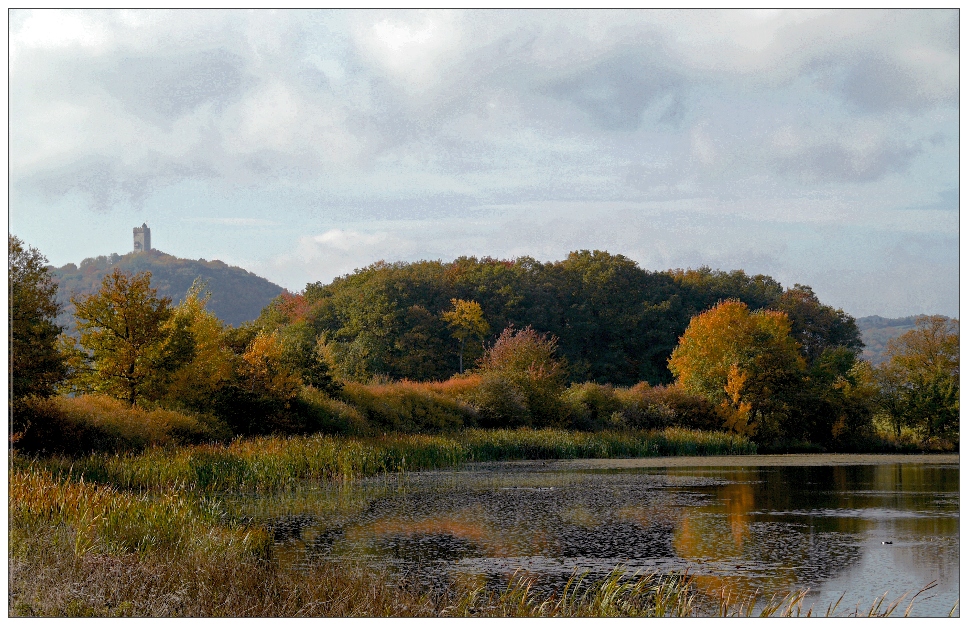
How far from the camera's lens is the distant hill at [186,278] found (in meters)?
A: 63.5

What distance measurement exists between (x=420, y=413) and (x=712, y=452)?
11.5m

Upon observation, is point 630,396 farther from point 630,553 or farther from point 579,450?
point 630,553

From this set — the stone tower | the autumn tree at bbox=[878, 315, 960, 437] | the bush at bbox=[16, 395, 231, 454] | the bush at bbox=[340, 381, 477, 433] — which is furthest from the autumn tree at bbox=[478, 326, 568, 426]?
the stone tower

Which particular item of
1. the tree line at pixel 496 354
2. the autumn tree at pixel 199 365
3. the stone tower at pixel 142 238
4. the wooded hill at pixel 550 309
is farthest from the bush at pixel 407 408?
the stone tower at pixel 142 238

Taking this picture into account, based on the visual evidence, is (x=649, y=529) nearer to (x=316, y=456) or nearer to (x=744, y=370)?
(x=316, y=456)

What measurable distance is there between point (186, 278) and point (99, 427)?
162 ft

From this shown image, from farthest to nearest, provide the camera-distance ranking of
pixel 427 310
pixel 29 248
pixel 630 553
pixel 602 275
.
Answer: pixel 602 275 < pixel 427 310 < pixel 29 248 < pixel 630 553

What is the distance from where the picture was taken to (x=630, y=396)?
42.4 metres

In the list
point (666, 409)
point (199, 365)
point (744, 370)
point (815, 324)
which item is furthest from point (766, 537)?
point (815, 324)

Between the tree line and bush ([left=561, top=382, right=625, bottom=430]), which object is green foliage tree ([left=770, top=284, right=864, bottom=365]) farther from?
bush ([left=561, top=382, right=625, bottom=430])

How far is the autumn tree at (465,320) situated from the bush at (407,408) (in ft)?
65.7

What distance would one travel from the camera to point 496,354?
4266 centimetres

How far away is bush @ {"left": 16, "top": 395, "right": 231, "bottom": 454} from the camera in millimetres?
19906

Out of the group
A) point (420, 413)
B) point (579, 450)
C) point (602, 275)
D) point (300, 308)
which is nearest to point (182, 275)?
point (300, 308)
